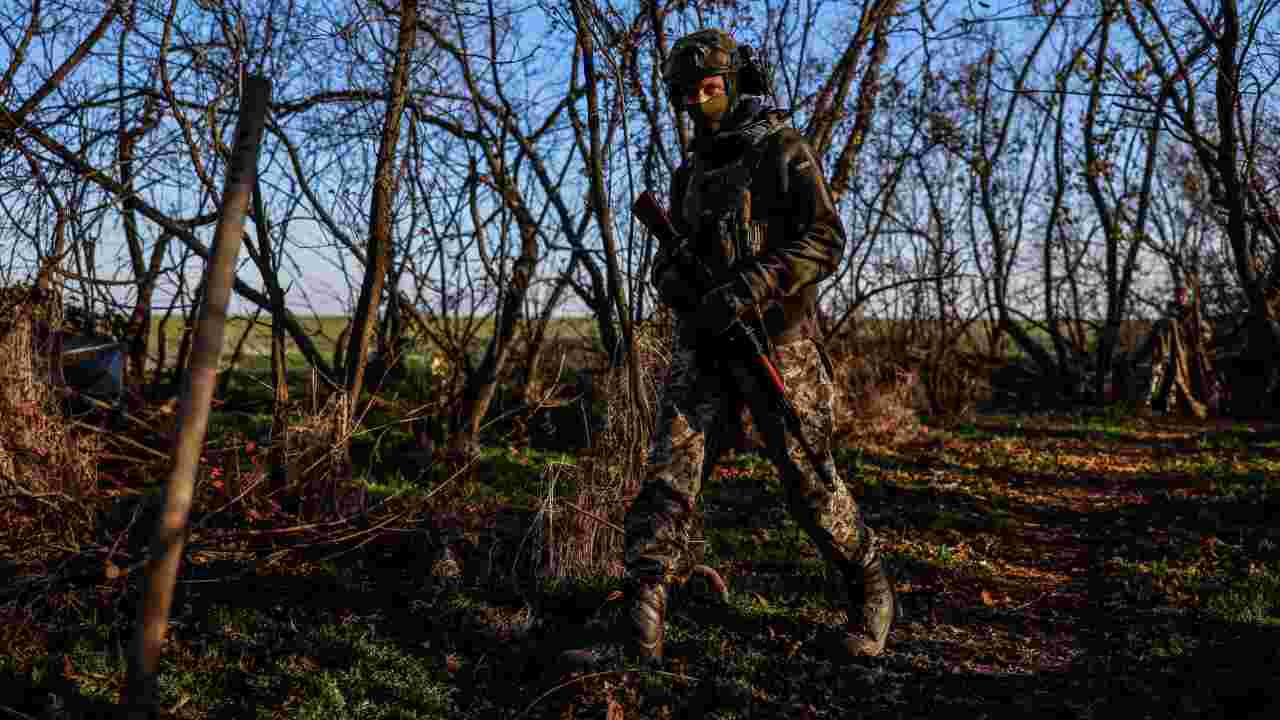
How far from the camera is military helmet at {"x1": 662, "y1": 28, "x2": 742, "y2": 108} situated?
3.72 metres

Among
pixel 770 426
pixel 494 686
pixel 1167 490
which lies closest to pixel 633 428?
pixel 770 426

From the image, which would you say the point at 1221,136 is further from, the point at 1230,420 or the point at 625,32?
the point at 1230,420

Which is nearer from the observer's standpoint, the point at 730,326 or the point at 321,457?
the point at 730,326

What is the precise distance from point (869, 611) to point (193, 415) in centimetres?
257

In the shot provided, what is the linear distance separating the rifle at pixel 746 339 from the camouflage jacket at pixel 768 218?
61 mm

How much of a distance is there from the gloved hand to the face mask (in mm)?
658

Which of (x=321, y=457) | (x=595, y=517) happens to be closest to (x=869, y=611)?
(x=595, y=517)

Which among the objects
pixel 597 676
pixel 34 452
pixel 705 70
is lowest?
pixel 597 676

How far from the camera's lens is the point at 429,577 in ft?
14.6

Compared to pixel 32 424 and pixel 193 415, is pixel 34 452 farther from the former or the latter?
pixel 193 415

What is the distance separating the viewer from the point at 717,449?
391 centimetres

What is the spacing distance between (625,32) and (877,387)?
173 inches

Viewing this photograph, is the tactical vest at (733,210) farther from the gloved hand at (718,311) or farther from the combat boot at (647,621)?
the combat boot at (647,621)

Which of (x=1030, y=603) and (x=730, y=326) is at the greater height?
(x=730, y=326)
